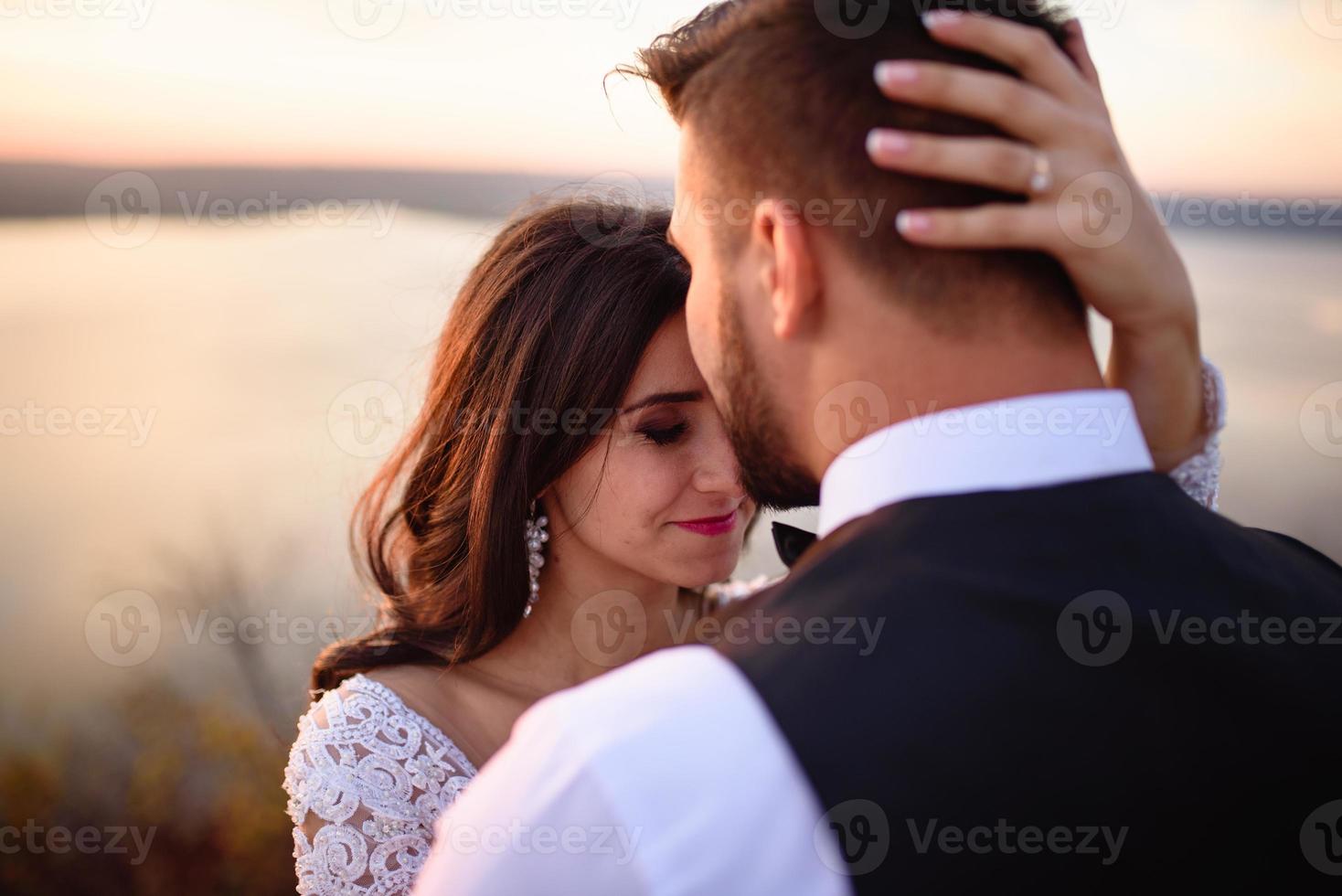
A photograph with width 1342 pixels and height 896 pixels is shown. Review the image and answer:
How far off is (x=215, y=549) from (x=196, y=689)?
65 cm

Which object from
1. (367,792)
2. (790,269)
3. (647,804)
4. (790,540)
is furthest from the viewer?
(367,792)

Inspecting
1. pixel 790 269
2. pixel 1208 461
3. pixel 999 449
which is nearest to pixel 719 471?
pixel 1208 461

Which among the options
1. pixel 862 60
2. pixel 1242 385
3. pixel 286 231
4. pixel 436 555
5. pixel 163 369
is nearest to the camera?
pixel 862 60

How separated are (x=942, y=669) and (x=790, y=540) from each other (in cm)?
58

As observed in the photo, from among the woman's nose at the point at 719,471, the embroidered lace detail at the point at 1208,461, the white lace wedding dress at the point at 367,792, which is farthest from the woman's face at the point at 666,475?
the embroidered lace detail at the point at 1208,461

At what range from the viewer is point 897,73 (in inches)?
40.3

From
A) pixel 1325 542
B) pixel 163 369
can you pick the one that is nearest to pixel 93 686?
pixel 163 369

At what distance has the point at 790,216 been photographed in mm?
1092

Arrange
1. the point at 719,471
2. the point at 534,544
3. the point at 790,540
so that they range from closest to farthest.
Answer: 1. the point at 790,540
2. the point at 719,471
3. the point at 534,544

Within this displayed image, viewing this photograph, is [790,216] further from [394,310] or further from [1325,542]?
[1325,542]

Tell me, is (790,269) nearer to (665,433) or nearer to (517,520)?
(665,433)

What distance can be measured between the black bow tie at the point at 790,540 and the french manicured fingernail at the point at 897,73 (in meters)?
→ 0.63

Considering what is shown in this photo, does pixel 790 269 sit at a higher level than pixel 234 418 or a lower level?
higher

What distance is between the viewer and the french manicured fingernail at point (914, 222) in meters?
1.01
